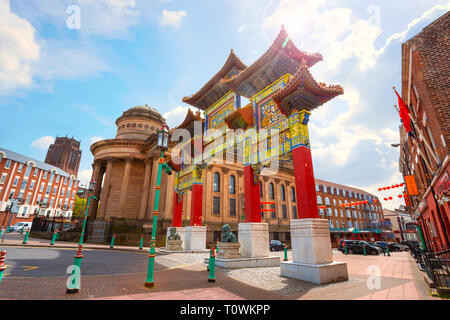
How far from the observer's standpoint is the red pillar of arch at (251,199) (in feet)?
37.3

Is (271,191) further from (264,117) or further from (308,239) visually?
(308,239)

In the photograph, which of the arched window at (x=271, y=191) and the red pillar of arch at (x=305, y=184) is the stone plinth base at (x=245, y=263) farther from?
the arched window at (x=271, y=191)

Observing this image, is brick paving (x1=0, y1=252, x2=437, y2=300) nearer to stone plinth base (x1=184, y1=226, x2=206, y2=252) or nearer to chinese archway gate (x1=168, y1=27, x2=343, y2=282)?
chinese archway gate (x1=168, y1=27, x2=343, y2=282)

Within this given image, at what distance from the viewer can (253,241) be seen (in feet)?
35.6

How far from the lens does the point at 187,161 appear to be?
18094 mm

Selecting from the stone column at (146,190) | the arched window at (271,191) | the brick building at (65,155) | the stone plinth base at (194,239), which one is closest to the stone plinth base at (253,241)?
the stone plinth base at (194,239)

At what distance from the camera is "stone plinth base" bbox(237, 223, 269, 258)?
35.4 feet

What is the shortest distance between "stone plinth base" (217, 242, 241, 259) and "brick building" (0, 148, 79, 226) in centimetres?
4556

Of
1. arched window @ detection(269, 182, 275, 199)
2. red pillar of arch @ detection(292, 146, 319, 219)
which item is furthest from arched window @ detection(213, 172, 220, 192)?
red pillar of arch @ detection(292, 146, 319, 219)

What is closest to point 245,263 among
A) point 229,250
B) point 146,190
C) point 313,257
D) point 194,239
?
point 229,250

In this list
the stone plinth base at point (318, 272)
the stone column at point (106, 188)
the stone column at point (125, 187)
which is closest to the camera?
the stone plinth base at point (318, 272)

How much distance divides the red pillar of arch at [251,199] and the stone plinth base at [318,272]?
337 centimetres
